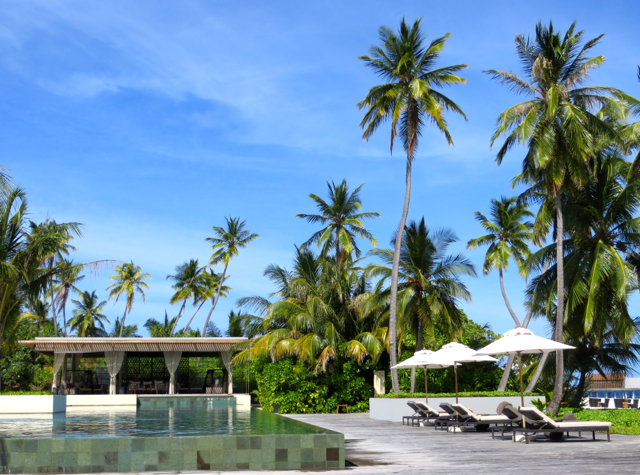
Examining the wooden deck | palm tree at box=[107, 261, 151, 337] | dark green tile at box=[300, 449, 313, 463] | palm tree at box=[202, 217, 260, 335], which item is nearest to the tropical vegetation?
the wooden deck

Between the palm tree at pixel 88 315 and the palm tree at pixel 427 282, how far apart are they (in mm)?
36451

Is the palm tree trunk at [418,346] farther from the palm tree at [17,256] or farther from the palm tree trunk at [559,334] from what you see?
the palm tree at [17,256]

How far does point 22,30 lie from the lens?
44.2 ft

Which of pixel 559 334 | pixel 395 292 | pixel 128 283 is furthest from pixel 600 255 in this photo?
pixel 128 283

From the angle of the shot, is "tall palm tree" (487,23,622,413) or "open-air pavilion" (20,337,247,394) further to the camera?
"open-air pavilion" (20,337,247,394)

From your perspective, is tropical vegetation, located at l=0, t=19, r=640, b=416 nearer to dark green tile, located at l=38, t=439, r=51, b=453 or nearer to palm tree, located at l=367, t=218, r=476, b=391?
palm tree, located at l=367, t=218, r=476, b=391

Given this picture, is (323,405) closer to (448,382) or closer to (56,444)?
(448,382)

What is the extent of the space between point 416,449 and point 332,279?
551 inches

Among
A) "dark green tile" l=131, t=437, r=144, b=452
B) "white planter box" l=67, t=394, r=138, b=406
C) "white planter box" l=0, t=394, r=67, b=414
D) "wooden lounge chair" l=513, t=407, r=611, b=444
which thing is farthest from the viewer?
"white planter box" l=67, t=394, r=138, b=406

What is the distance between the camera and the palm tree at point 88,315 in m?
52.3

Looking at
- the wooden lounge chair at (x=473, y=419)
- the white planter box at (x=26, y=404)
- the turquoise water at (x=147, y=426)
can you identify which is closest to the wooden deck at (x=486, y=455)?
the wooden lounge chair at (x=473, y=419)

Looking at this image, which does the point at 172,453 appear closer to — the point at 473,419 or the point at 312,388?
the point at 473,419

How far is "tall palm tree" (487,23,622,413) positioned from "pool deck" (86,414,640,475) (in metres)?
6.48

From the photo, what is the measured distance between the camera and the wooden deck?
318 inches
